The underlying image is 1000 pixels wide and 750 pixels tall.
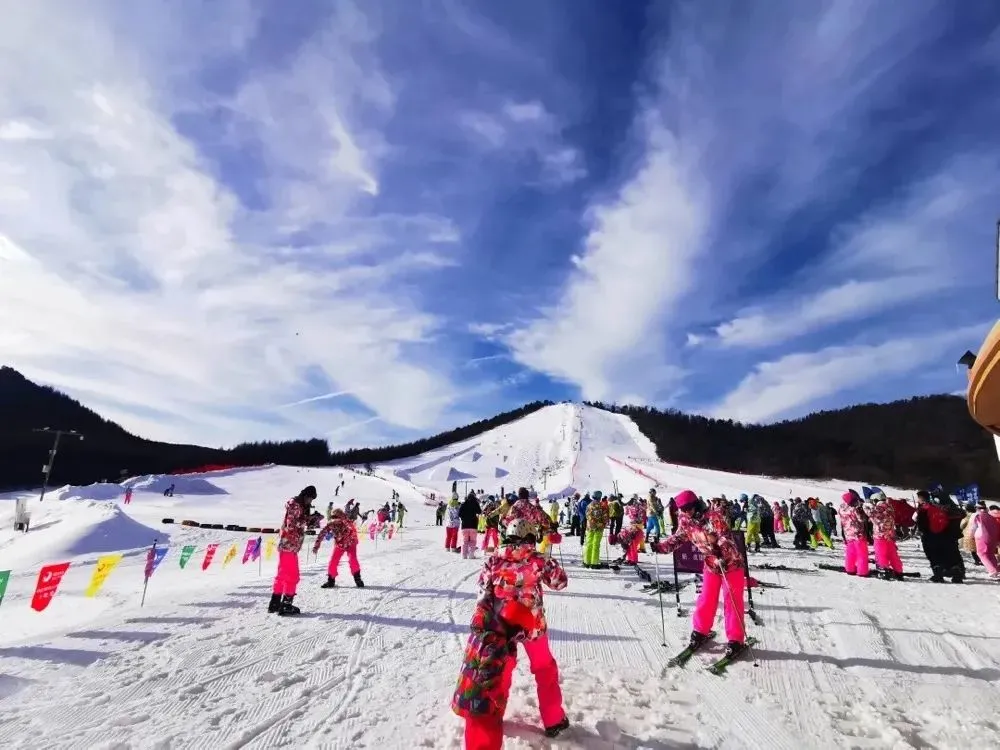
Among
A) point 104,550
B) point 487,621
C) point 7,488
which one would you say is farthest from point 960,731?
point 7,488

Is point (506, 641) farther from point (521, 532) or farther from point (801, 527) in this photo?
point (801, 527)

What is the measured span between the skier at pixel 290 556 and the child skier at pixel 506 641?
426cm

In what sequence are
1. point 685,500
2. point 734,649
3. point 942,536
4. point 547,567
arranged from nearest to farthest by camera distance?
point 547,567 → point 734,649 → point 685,500 → point 942,536

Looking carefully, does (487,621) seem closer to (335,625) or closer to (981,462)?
(335,625)

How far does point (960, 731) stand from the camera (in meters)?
3.77

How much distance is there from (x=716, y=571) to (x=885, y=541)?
763 centimetres

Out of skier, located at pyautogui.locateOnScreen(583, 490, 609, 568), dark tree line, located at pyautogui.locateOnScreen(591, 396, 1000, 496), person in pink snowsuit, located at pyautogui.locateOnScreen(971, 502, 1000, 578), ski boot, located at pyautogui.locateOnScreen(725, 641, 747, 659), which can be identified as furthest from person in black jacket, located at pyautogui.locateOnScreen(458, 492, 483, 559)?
dark tree line, located at pyautogui.locateOnScreen(591, 396, 1000, 496)

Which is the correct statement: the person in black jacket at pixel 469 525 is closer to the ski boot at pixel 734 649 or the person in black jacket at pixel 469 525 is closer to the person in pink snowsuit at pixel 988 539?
the ski boot at pixel 734 649

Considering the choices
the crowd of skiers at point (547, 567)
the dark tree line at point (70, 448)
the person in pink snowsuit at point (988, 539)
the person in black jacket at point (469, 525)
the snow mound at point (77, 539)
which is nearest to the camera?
the crowd of skiers at point (547, 567)

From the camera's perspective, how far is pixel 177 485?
3884cm

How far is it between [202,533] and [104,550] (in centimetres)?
474

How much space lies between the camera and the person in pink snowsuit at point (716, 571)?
5450mm

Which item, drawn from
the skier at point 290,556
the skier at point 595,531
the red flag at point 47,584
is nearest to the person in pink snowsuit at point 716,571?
the skier at point 290,556

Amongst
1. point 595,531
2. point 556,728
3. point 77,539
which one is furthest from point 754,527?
point 77,539
